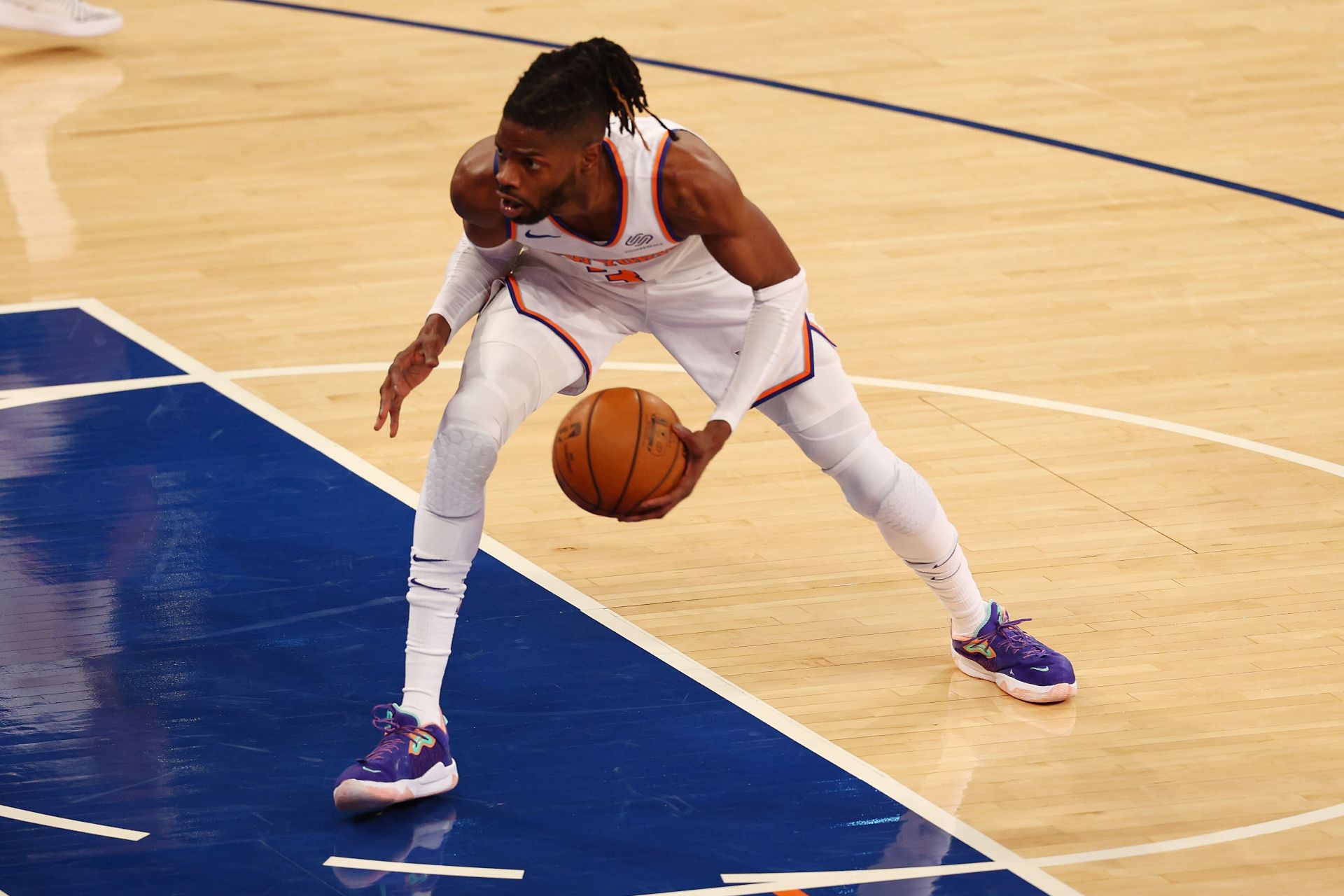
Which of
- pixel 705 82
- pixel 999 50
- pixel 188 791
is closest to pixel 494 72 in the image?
pixel 705 82

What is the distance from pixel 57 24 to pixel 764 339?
9.03 m

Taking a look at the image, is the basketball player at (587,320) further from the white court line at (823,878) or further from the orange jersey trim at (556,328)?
the white court line at (823,878)

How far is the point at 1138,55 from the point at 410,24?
4810 millimetres

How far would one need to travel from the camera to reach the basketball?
16.2 ft

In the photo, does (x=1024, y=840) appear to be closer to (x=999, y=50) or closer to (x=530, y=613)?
(x=530, y=613)

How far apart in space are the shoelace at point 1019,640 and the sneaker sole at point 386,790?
1659 millimetres

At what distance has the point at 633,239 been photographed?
511cm

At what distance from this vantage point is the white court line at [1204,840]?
492 centimetres

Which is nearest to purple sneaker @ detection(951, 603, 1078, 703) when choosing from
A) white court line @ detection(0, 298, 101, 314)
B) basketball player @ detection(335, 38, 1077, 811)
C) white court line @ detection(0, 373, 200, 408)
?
basketball player @ detection(335, 38, 1077, 811)

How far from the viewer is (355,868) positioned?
4.85m

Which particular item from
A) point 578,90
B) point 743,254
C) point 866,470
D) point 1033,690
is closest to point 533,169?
point 578,90

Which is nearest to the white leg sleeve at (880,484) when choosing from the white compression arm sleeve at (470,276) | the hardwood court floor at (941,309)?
the hardwood court floor at (941,309)

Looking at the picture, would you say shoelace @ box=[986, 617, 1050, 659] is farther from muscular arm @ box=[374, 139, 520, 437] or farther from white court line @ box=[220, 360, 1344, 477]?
white court line @ box=[220, 360, 1344, 477]

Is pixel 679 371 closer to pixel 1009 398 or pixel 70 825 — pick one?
pixel 1009 398
